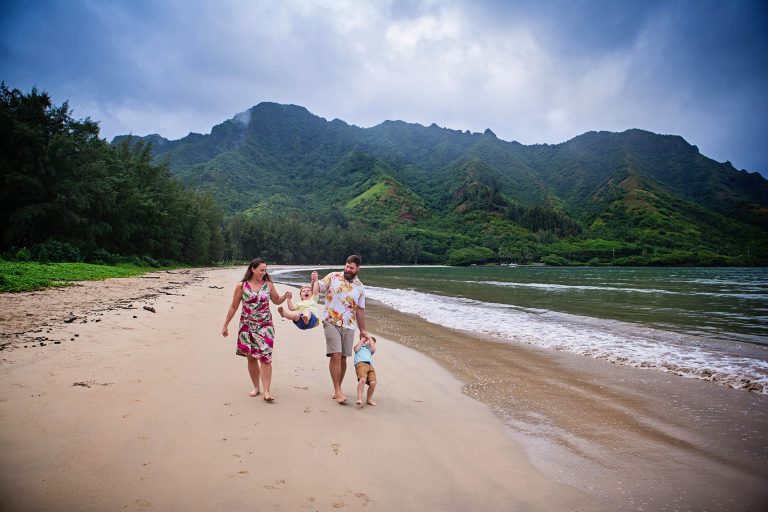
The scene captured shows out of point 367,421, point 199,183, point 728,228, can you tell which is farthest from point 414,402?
point 728,228

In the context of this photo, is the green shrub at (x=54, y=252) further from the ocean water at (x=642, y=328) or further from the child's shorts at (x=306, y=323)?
the child's shorts at (x=306, y=323)

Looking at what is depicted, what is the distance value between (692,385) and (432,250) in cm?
14500

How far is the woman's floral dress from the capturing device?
19.7ft

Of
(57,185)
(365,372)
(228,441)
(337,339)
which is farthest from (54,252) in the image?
(228,441)

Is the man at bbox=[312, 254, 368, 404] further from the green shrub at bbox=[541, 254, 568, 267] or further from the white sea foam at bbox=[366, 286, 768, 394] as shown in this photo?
the green shrub at bbox=[541, 254, 568, 267]

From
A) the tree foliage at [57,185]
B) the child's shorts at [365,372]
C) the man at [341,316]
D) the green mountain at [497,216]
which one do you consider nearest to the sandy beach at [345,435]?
the child's shorts at [365,372]

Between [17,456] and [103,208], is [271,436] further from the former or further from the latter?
[103,208]

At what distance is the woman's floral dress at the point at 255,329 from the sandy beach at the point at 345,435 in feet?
2.23

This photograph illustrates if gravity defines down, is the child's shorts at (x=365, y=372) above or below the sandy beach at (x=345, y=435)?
above

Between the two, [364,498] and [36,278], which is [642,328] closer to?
[364,498]

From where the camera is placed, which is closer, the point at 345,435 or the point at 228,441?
the point at 228,441

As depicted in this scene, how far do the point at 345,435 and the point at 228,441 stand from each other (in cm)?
135

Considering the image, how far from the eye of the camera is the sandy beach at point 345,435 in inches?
136

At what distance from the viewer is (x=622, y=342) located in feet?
39.3
